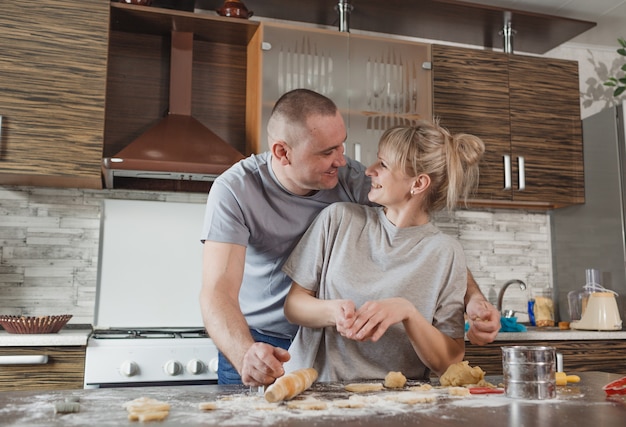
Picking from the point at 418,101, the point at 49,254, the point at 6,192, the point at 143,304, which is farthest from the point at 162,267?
the point at 418,101

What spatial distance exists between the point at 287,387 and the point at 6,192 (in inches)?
93.5

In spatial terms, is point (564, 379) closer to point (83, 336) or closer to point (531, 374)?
point (531, 374)

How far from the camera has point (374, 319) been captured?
4.48ft

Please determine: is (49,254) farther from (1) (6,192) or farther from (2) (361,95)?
(2) (361,95)

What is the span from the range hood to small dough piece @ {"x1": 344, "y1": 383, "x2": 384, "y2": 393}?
1.72m

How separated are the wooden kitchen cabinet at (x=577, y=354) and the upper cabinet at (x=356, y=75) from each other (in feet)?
3.42

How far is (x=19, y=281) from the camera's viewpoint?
120 inches

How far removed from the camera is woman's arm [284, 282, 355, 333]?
1365 millimetres

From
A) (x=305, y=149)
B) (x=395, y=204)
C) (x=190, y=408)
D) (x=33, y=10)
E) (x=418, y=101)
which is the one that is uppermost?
(x=33, y=10)

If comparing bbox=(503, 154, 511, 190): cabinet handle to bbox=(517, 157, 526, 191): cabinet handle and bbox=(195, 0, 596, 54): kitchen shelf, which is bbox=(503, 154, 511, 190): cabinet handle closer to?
bbox=(517, 157, 526, 191): cabinet handle

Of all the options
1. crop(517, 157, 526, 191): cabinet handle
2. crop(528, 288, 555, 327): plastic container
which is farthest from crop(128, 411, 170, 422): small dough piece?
crop(528, 288, 555, 327): plastic container

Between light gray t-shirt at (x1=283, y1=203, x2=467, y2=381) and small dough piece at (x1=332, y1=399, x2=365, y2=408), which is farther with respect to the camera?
light gray t-shirt at (x1=283, y1=203, x2=467, y2=381)

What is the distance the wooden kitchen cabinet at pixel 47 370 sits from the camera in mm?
2410

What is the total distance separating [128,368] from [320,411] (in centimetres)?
161
